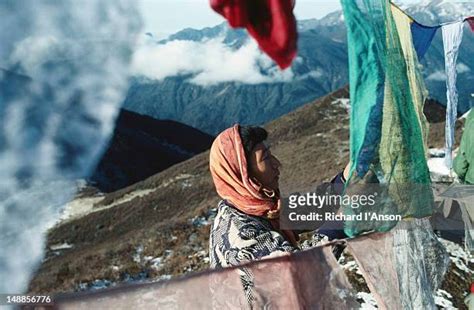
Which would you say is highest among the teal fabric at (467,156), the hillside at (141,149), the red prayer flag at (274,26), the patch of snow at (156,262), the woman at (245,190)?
the red prayer flag at (274,26)

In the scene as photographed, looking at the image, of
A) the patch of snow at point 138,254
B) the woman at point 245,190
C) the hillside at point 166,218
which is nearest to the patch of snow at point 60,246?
the hillside at point 166,218

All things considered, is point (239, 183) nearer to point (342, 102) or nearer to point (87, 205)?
point (87, 205)

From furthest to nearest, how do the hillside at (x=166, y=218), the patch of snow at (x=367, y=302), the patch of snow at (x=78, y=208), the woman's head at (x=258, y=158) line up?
1. the patch of snow at (x=78, y=208)
2. the hillside at (x=166, y=218)
3. the patch of snow at (x=367, y=302)
4. the woman's head at (x=258, y=158)

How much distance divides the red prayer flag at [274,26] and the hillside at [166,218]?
2.66 feet

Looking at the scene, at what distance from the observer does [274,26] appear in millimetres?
2709

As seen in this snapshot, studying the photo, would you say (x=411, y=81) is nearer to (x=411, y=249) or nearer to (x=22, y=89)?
(x=411, y=249)

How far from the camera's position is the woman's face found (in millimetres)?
2938

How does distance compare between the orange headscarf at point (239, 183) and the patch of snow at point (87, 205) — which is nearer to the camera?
the orange headscarf at point (239, 183)

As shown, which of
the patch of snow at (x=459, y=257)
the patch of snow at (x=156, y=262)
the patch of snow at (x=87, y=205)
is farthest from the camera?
the patch of snow at (x=87, y=205)

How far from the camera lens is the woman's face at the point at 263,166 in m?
2.94

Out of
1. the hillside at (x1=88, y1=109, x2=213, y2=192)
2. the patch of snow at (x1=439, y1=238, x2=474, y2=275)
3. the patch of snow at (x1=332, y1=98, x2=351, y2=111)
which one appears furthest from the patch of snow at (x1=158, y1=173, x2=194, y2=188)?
the patch of snow at (x1=439, y1=238, x2=474, y2=275)

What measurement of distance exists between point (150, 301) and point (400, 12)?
2666 mm

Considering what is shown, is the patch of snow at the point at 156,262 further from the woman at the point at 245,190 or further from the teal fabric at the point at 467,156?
the woman at the point at 245,190

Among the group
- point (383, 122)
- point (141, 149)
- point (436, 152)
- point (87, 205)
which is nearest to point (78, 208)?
point (87, 205)
